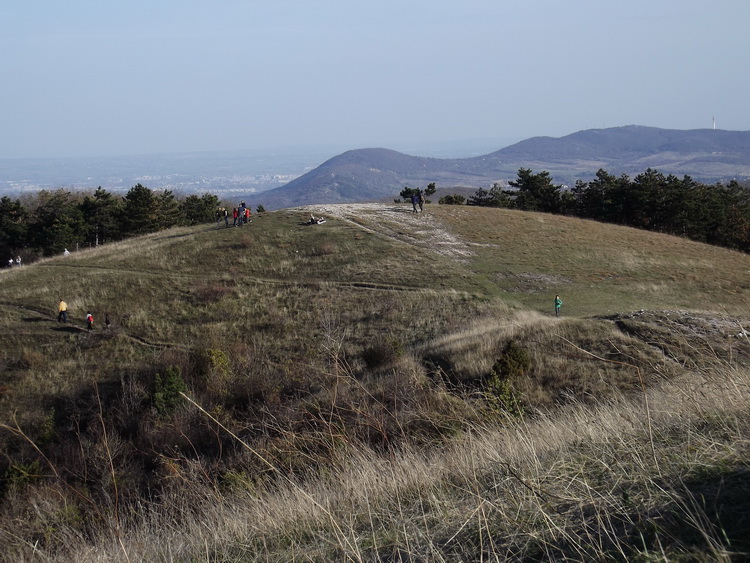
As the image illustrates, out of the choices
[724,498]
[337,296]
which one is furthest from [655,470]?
[337,296]

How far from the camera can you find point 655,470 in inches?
113

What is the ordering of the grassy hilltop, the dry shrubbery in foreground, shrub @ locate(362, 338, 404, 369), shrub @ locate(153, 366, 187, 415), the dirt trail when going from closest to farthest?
1. the dry shrubbery in foreground
2. the grassy hilltop
3. shrub @ locate(153, 366, 187, 415)
4. shrub @ locate(362, 338, 404, 369)
5. the dirt trail

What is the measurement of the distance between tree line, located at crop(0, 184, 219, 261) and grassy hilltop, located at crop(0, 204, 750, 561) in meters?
10.7

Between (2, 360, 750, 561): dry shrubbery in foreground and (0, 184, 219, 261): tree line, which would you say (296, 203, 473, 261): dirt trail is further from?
(2, 360, 750, 561): dry shrubbery in foreground

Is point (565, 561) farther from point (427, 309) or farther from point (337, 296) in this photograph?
point (337, 296)

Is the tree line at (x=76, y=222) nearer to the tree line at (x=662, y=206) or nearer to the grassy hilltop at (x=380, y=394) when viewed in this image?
the grassy hilltop at (x=380, y=394)

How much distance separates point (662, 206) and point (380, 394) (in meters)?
42.5

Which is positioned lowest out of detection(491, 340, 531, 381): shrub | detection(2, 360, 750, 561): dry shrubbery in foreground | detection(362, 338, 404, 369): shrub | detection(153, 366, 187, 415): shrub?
detection(153, 366, 187, 415): shrub

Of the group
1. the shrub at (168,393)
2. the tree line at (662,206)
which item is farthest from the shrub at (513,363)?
the tree line at (662,206)

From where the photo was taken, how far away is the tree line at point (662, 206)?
42.9 meters

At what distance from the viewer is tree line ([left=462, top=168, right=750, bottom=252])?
42.9 m

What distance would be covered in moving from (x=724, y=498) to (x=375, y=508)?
5.54 ft

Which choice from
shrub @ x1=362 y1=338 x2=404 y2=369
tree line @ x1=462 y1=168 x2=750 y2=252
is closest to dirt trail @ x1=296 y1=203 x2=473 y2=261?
shrub @ x1=362 y1=338 x2=404 y2=369

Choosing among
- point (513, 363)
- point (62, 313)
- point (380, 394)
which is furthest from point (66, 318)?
point (380, 394)
